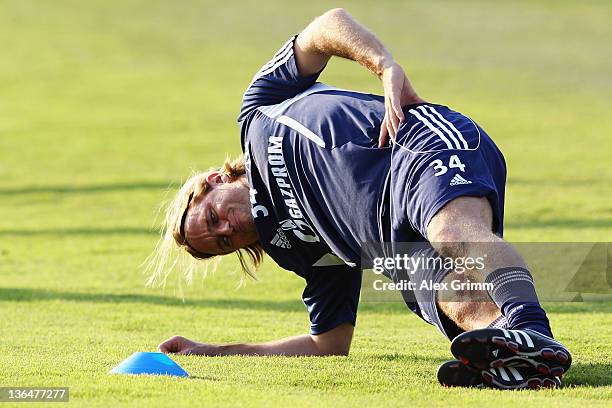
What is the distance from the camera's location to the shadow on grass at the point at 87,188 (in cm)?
1770

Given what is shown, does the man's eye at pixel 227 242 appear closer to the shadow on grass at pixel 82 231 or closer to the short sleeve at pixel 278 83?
the short sleeve at pixel 278 83

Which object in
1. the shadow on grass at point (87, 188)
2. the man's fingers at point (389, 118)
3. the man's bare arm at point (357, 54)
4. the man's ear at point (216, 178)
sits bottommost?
the shadow on grass at point (87, 188)

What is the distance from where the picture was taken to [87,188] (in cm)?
1806

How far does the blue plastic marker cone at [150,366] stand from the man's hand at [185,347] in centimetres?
87

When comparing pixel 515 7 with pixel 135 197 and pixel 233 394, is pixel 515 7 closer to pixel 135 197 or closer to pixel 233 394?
pixel 135 197

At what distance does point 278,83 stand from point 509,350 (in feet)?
7.16

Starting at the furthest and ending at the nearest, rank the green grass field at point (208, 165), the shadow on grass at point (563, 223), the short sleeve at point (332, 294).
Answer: the shadow on grass at point (563, 223) → the short sleeve at point (332, 294) → the green grass field at point (208, 165)

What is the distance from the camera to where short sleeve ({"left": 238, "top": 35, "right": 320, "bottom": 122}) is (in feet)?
19.8

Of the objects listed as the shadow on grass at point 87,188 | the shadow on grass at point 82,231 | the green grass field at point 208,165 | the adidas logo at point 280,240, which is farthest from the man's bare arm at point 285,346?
the shadow on grass at point 87,188

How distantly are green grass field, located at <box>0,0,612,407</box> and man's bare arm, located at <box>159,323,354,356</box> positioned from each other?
0.43ft

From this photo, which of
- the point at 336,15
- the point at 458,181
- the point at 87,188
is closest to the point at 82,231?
the point at 87,188

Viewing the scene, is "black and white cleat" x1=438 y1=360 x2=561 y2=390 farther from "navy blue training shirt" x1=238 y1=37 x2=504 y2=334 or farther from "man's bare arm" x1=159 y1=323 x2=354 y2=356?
"man's bare arm" x1=159 y1=323 x2=354 y2=356

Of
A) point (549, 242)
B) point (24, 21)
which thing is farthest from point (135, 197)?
point (24, 21)

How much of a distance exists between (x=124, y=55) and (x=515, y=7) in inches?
640
